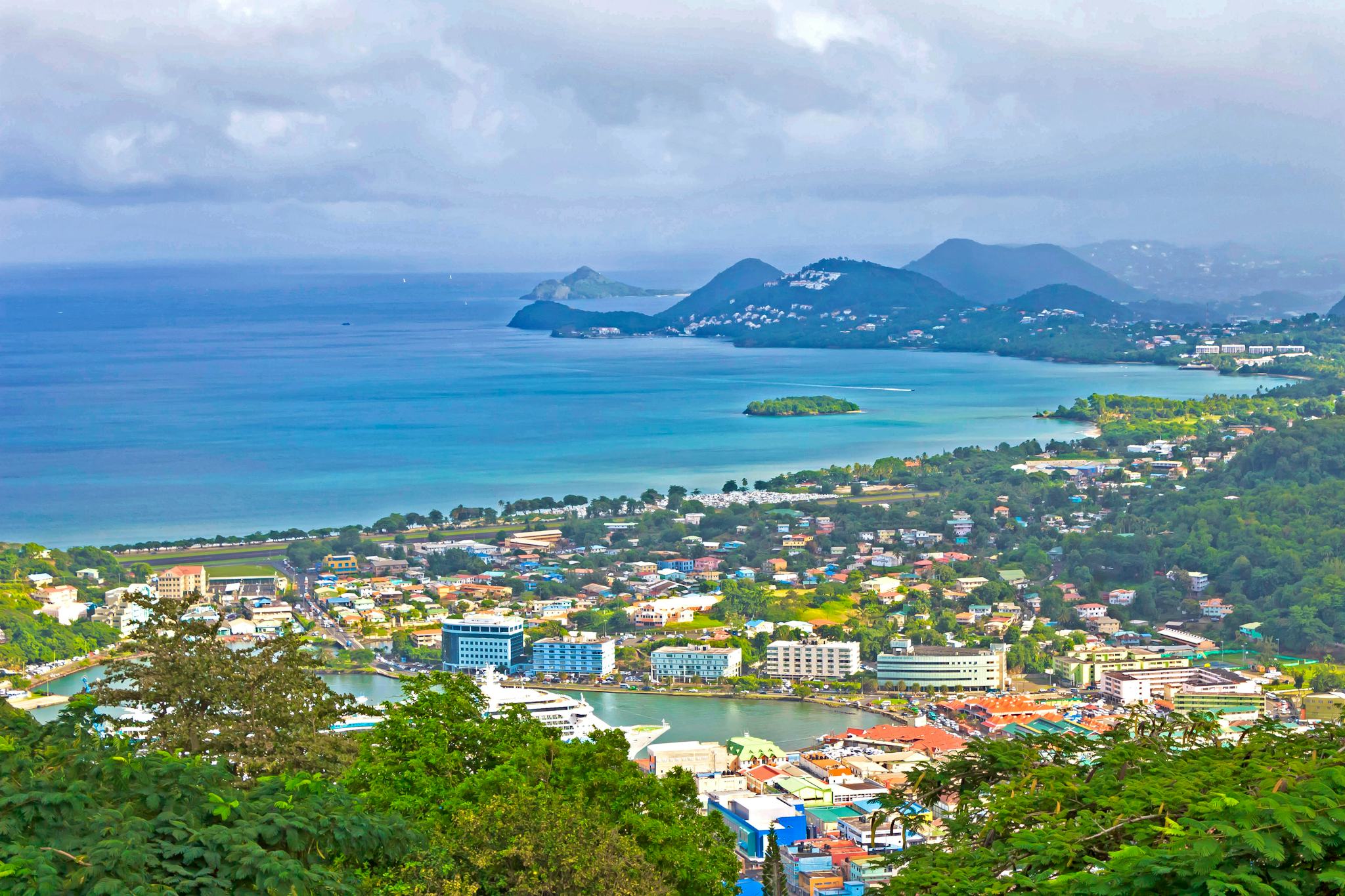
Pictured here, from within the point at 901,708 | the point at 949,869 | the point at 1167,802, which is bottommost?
the point at 901,708

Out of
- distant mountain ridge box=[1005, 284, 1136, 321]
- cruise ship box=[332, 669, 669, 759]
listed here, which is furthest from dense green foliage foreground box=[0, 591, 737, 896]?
distant mountain ridge box=[1005, 284, 1136, 321]

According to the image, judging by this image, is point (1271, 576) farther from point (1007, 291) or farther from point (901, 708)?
point (1007, 291)

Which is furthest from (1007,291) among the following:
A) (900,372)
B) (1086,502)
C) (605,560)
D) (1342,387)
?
(605,560)

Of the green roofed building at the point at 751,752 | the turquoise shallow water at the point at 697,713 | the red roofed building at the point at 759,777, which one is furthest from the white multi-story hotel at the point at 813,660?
the red roofed building at the point at 759,777

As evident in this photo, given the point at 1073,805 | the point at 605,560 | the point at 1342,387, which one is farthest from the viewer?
the point at 1342,387

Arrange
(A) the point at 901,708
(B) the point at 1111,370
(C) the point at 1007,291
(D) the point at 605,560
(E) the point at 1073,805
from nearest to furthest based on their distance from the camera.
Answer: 1. (E) the point at 1073,805
2. (A) the point at 901,708
3. (D) the point at 605,560
4. (B) the point at 1111,370
5. (C) the point at 1007,291

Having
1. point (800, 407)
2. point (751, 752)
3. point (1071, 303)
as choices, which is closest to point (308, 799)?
point (751, 752)

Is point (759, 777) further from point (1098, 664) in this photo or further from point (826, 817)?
point (1098, 664)
